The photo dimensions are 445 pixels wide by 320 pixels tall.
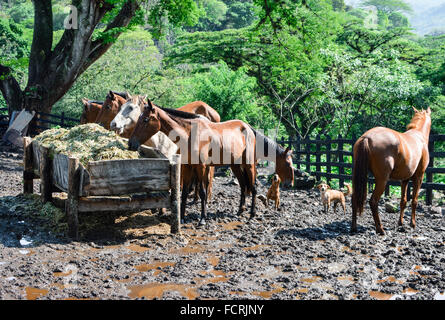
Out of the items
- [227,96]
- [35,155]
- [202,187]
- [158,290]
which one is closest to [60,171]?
[35,155]

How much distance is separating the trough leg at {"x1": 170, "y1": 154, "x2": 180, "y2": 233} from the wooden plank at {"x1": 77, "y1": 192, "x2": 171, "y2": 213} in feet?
0.29

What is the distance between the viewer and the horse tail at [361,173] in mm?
6035

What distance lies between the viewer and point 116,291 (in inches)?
144

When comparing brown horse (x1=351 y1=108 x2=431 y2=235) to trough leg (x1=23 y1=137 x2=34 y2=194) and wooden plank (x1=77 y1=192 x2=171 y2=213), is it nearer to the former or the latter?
wooden plank (x1=77 y1=192 x2=171 y2=213)

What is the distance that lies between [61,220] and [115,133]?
1.44 m

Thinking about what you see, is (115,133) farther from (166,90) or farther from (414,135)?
(166,90)

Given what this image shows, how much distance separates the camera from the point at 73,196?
514cm

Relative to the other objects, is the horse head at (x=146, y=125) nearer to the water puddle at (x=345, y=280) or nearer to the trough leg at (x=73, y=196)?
the trough leg at (x=73, y=196)

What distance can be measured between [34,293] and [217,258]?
81.1 inches

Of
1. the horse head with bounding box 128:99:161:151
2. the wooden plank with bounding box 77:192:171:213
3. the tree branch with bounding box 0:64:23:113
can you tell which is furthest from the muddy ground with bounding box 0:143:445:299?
the tree branch with bounding box 0:64:23:113

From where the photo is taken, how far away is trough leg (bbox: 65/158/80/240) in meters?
5.09

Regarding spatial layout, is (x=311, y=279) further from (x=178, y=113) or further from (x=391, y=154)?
(x=178, y=113)
